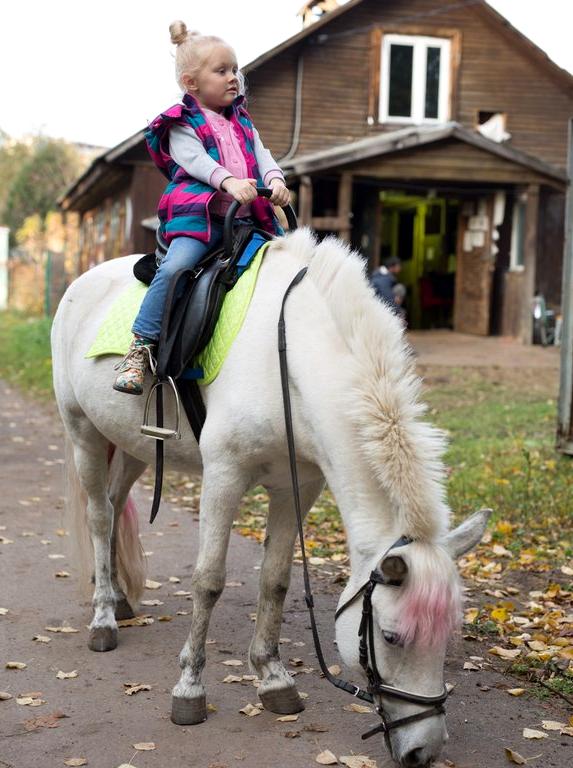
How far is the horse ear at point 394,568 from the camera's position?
2.96m

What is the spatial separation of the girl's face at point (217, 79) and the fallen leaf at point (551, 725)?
9.34ft

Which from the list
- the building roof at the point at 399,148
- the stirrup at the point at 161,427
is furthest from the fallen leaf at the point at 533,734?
the building roof at the point at 399,148

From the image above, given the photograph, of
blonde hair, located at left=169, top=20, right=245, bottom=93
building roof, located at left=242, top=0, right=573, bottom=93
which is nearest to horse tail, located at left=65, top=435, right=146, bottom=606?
blonde hair, located at left=169, top=20, right=245, bottom=93

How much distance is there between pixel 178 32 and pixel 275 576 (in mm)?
2318

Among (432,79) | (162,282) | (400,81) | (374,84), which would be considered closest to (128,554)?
(162,282)

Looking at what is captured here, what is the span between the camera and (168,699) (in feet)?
13.1

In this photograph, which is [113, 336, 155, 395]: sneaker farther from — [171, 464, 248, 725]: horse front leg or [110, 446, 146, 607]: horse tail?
[110, 446, 146, 607]: horse tail

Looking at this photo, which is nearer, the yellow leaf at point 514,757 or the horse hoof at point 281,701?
the yellow leaf at point 514,757

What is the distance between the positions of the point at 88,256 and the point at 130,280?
94.1ft

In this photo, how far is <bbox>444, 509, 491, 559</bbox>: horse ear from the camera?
3.11m

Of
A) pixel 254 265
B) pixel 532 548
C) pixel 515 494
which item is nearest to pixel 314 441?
pixel 254 265

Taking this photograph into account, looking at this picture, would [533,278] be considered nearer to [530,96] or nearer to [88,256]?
[530,96]

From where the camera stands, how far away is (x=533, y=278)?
62.2 ft

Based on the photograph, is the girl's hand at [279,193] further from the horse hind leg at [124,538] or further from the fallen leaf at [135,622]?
the fallen leaf at [135,622]
